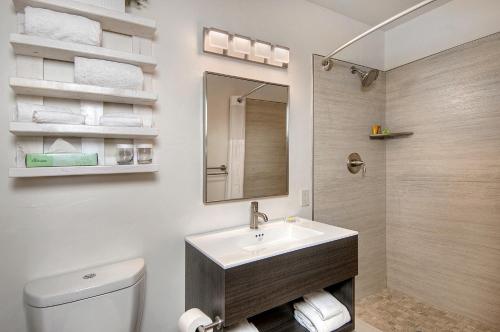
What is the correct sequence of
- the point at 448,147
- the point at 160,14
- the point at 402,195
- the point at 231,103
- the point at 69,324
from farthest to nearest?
1. the point at 402,195
2. the point at 448,147
3. the point at 231,103
4. the point at 160,14
5. the point at 69,324

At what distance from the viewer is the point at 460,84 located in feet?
6.39

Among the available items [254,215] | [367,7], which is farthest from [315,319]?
[367,7]

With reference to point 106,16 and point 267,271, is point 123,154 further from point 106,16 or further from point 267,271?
point 267,271

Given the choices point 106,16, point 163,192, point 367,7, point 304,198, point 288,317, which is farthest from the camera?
point 367,7

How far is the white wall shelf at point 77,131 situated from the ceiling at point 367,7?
1623mm

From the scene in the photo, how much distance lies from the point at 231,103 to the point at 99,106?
0.71 m

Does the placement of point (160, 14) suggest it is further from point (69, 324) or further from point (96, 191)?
point (69, 324)

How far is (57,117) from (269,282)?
1.13 m

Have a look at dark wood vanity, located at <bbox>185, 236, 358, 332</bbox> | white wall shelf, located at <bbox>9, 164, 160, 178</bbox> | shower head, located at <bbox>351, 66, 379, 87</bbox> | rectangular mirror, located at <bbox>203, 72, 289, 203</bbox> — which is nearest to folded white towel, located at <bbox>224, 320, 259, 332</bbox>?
dark wood vanity, located at <bbox>185, 236, 358, 332</bbox>

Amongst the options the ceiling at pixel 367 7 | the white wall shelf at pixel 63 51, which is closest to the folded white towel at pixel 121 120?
the white wall shelf at pixel 63 51

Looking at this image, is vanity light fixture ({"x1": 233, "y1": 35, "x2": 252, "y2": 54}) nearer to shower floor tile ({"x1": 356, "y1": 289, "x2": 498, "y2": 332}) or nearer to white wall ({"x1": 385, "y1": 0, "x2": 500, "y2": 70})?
white wall ({"x1": 385, "y1": 0, "x2": 500, "y2": 70})

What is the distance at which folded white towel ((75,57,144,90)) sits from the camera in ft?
3.66

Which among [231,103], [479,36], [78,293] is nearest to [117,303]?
[78,293]

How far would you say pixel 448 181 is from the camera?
2.02 meters
